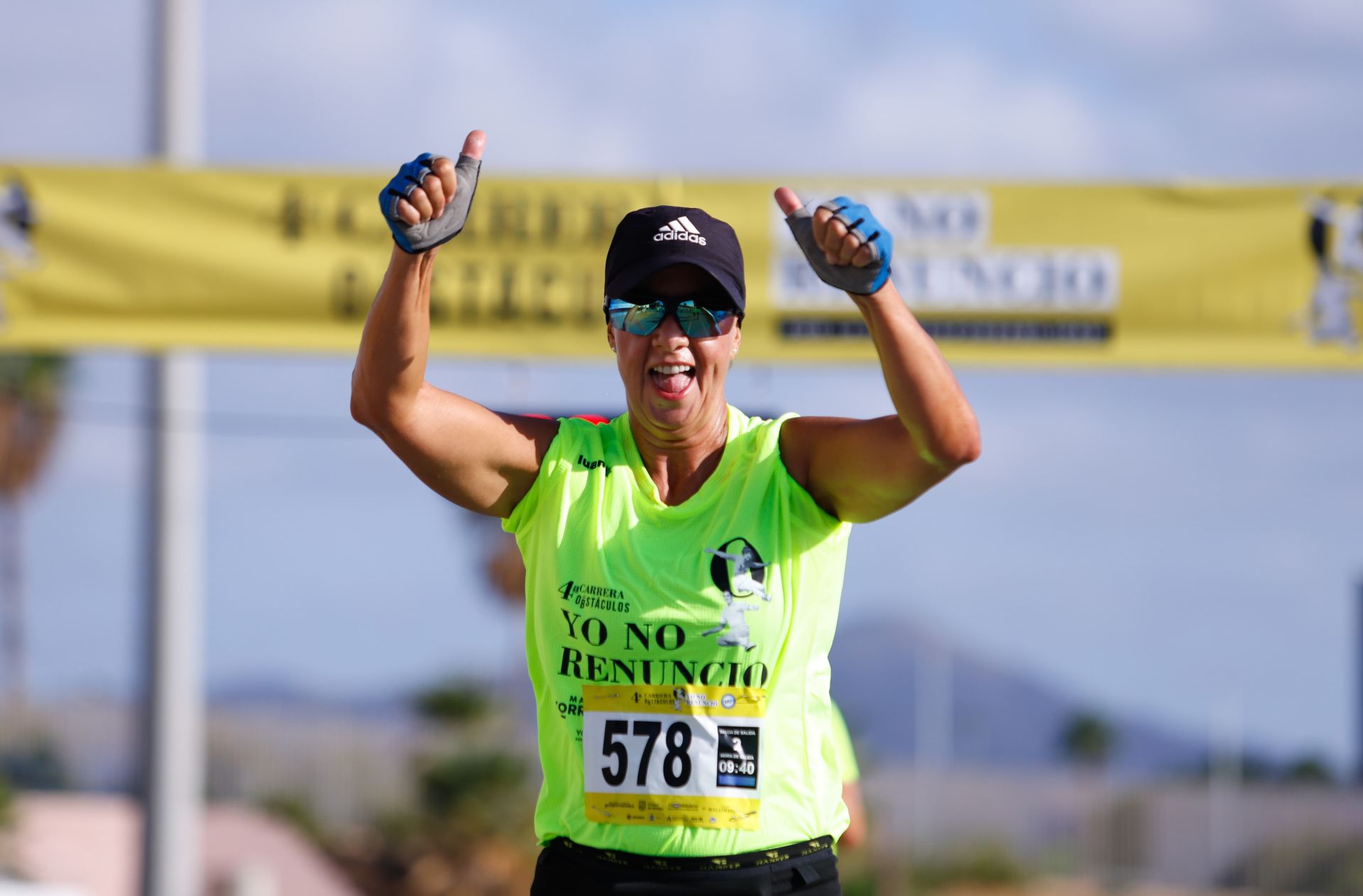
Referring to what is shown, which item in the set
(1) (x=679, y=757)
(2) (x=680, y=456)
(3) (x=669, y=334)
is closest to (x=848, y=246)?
(3) (x=669, y=334)

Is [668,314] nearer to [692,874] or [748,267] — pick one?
[692,874]

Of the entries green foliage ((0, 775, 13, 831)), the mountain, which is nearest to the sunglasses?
green foliage ((0, 775, 13, 831))

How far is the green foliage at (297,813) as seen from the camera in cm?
1814

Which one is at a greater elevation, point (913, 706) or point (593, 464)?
point (593, 464)

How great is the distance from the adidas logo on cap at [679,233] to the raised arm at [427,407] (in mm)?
339

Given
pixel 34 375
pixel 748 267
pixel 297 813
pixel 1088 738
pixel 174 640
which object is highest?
pixel 34 375

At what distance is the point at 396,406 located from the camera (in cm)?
296

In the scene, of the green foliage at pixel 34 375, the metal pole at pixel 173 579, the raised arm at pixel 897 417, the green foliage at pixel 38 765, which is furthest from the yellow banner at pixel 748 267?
the green foliage at pixel 34 375

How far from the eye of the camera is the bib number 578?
302cm

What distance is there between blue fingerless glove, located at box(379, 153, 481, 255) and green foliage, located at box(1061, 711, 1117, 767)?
20.5m

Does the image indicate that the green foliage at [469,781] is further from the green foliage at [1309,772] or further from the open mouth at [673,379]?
the open mouth at [673,379]

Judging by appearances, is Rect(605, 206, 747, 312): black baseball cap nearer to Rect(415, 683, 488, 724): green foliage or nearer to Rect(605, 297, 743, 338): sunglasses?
Rect(605, 297, 743, 338): sunglasses

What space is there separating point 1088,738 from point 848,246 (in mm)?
21067

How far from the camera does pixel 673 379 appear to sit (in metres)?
3.04
